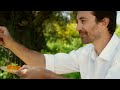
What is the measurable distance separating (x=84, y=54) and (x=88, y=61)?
9 cm

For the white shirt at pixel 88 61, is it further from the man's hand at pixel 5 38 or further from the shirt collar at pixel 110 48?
the man's hand at pixel 5 38

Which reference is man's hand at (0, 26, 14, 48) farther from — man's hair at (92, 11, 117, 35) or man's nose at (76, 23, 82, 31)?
man's hair at (92, 11, 117, 35)

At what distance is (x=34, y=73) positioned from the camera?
294 cm

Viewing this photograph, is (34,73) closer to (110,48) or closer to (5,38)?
(5,38)

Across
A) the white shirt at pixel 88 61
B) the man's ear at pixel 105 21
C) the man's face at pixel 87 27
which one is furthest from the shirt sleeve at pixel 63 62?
the man's ear at pixel 105 21

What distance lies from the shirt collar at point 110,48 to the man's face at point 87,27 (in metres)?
0.17

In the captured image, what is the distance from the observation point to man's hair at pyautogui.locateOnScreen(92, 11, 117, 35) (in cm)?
293

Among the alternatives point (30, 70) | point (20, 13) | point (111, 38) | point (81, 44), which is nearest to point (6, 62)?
point (30, 70)

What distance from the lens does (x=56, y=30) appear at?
3012mm

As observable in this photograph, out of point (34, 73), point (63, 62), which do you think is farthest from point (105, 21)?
point (34, 73)

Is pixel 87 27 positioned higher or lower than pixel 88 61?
higher

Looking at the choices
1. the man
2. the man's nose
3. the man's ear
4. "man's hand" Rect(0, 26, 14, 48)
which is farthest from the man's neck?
"man's hand" Rect(0, 26, 14, 48)
